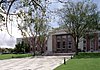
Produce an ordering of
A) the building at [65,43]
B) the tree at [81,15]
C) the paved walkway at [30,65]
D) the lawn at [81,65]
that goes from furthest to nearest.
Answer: the building at [65,43] < the tree at [81,15] < the paved walkway at [30,65] < the lawn at [81,65]

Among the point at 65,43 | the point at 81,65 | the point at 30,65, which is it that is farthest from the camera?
the point at 65,43

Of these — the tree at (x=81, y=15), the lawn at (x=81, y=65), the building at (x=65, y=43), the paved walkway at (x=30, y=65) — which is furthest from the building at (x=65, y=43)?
the lawn at (x=81, y=65)

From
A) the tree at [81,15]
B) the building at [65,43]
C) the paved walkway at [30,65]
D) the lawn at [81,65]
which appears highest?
the tree at [81,15]

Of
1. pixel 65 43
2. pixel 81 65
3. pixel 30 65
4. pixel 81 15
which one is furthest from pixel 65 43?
pixel 81 65

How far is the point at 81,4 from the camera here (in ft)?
163

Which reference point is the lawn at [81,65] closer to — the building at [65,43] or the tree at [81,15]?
the tree at [81,15]

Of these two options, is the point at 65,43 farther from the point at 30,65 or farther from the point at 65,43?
the point at 30,65

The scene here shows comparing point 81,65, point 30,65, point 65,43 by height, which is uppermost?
point 65,43

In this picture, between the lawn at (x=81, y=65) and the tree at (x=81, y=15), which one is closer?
the lawn at (x=81, y=65)

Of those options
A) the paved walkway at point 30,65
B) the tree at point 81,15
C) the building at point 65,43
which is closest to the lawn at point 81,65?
the paved walkway at point 30,65

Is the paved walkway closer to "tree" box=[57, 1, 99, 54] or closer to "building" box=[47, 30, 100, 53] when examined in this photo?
"tree" box=[57, 1, 99, 54]

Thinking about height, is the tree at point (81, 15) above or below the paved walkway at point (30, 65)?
above

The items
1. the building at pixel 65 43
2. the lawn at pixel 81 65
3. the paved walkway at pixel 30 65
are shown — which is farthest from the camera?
the building at pixel 65 43

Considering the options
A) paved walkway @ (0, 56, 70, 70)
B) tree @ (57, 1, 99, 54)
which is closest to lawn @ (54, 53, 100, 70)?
paved walkway @ (0, 56, 70, 70)
